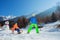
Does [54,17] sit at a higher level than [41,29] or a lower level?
higher

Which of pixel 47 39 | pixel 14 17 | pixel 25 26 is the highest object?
pixel 14 17

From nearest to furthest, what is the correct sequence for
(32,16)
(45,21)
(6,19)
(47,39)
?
(47,39) → (32,16) → (45,21) → (6,19)

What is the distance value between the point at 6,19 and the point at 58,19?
1.18 metres

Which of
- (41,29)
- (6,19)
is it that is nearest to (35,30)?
(41,29)

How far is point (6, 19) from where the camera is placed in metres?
3.43

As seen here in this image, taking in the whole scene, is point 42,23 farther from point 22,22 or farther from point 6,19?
point 6,19

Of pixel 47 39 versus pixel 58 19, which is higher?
pixel 58 19

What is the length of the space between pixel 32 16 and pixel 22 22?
413 mm

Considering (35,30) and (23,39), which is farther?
(35,30)

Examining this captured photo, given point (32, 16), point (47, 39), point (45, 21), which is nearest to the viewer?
point (47, 39)

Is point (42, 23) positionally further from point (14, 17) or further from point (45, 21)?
point (14, 17)

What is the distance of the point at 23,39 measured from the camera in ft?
7.14

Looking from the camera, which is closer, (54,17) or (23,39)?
(23,39)

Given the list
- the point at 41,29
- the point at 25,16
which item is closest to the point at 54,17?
the point at 41,29
